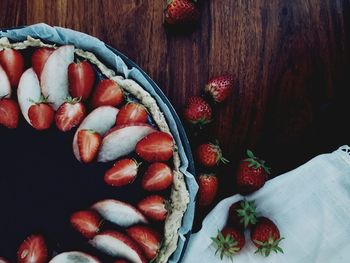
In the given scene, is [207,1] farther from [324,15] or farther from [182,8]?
[324,15]

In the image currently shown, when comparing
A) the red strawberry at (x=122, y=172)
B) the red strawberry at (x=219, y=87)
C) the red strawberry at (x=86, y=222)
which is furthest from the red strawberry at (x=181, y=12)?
the red strawberry at (x=86, y=222)

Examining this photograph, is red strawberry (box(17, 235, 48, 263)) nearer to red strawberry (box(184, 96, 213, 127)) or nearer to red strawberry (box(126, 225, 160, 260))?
red strawberry (box(126, 225, 160, 260))

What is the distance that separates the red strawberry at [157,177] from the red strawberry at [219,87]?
227 mm

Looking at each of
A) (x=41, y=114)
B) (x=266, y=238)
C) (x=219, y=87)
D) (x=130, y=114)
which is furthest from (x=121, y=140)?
(x=266, y=238)

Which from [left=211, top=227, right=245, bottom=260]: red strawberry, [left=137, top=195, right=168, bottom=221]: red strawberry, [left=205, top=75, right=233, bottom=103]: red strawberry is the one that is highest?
[left=205, top=75, right=233, bottom=103]: red strawberry

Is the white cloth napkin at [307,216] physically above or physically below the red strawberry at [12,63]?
below

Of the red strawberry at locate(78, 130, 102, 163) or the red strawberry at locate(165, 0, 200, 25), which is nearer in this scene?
the red strawberry at locate(78, 130, 102, 163)

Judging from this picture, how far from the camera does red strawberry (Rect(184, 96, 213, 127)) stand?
3.73 ft

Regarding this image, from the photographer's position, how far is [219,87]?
114cm

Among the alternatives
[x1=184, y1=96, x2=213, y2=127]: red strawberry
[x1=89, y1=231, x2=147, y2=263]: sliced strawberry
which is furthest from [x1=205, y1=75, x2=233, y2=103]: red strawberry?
[x1=89, y1=231, x2=147, y2=263]: sliced strawberry

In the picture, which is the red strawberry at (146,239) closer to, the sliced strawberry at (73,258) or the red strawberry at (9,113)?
the sliced strawberry at (73,258)

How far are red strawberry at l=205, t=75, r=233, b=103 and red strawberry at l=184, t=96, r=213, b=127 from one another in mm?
26

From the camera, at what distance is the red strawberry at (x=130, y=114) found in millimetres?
1005

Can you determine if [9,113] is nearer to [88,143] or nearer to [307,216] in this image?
[88,143]
